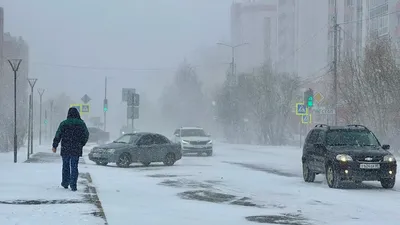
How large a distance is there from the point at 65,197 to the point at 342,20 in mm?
86698

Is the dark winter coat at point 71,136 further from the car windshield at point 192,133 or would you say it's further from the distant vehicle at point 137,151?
the car windshield at point 192,133

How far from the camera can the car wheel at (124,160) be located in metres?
27.6

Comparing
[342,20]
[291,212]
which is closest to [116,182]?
[291,212]

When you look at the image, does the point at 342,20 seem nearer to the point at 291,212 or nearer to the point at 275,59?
the point at 275,59

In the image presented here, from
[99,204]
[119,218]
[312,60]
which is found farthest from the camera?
[312,60]

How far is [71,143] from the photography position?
15.1 metres

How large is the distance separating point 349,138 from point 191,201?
278 inches

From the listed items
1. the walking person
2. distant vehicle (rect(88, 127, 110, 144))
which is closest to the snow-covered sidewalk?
the walking person

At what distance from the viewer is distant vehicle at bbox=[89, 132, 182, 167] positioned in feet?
91.1

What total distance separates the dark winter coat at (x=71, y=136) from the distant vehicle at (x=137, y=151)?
1235cm

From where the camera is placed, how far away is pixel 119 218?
1139 centimetres

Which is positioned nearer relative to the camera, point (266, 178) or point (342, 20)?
point (266, 178)

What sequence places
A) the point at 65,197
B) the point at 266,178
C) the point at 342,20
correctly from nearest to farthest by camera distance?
the point at 65,197, the point at 266,178, the point at 342,20

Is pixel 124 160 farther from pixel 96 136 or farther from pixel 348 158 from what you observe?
pixel 96 136
